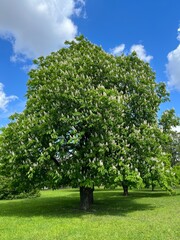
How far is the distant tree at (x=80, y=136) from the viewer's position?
61.4 feet

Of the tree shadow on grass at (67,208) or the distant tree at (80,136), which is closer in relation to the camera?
the distant tree at (80,136)

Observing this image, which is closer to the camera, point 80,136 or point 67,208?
point 80,136

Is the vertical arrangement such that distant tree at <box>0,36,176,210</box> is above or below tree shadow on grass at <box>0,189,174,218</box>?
above

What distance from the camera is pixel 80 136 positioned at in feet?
62.0

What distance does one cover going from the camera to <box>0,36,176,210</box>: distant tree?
18703 mm

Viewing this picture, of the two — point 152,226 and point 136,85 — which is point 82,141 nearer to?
point 136,85

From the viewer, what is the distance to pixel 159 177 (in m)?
19.8

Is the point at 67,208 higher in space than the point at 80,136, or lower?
lower

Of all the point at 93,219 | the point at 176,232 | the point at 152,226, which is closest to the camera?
the point at 176,232

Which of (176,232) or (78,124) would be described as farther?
(78,124)

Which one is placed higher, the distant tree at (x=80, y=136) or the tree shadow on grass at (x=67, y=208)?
the distant tree at (x=80, y=136)

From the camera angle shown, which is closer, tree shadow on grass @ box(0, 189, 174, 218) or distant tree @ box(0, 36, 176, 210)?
distant tree @ box(0, 36, 176, 210)

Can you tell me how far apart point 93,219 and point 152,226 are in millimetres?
3945

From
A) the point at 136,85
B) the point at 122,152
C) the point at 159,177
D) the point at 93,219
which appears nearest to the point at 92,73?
the point at 136,85
